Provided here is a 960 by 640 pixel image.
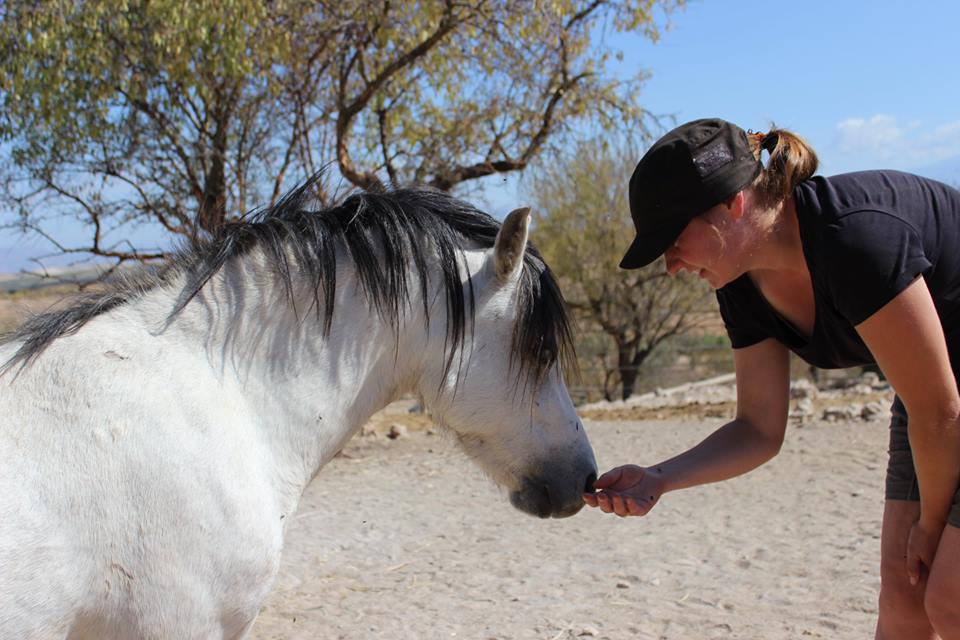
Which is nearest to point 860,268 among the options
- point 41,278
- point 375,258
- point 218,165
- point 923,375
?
point 923,375

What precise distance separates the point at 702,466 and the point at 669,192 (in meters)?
0.94

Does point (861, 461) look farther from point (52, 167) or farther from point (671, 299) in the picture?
point (671, 299)

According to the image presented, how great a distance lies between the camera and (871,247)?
170cm

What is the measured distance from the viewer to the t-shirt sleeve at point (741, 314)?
2.26 m

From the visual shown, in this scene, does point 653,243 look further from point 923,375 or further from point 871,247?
point 923,375

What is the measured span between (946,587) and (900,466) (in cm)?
43

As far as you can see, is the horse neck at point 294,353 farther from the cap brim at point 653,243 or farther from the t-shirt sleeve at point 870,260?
the t-shirt sleeve at point 870,260

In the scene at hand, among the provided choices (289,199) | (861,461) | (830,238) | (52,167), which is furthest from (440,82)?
(830,238)

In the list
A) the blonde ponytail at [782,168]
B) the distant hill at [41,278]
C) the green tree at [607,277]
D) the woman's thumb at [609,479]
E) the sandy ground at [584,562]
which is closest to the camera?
the blonde ponytail at [782,168]

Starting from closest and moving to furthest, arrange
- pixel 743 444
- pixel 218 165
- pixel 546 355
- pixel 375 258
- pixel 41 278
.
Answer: pixel 375 258 < pixel 546 355 < pixel 743 444 < pixel 41 278 < pixel 218 165

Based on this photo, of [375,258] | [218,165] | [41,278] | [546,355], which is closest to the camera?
[375,258]

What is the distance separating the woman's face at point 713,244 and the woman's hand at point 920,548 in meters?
0.75

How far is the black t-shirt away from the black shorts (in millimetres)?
229

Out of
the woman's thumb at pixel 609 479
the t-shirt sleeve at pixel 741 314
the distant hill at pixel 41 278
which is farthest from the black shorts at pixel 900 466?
the distant hill at pixel 41 278
